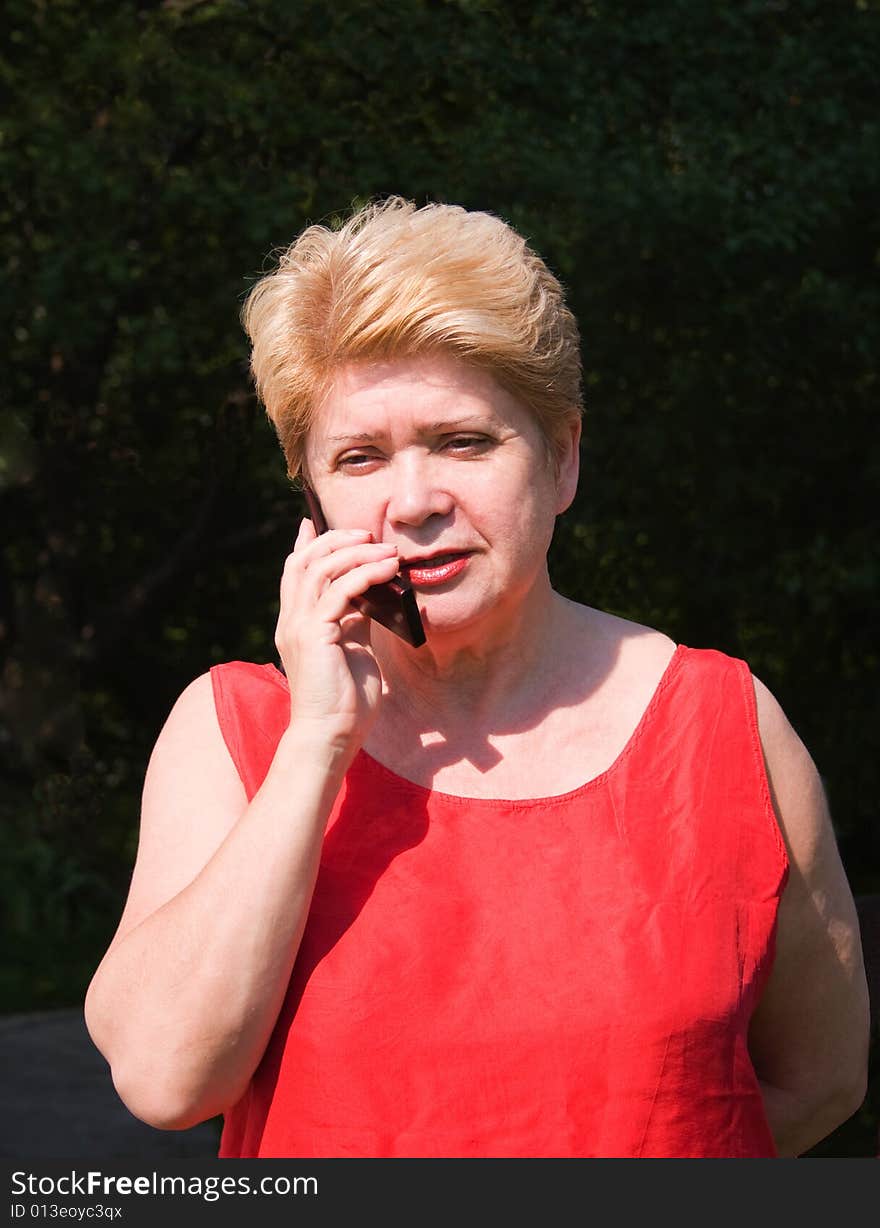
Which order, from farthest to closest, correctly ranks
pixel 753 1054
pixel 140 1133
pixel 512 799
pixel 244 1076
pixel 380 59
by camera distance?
pixel 380 59
pixel 140 1133
pixel 753 1054
pixel 512 799
pixel 244 1076

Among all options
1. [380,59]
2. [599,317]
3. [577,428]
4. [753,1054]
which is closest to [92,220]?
[380,59]

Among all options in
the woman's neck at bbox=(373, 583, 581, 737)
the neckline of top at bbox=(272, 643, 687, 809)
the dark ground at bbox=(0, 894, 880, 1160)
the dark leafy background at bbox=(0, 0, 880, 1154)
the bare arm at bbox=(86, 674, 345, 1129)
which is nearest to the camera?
the bare arm at bbox=(86, 674, 345, 1129)

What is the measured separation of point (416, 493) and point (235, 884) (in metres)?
0.58

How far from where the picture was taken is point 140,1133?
5438mm

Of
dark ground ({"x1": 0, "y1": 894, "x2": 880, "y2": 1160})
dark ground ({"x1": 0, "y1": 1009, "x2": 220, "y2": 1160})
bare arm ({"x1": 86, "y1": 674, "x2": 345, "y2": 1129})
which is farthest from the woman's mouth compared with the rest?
dark ground ({"x1": 0, "y1": 1009, "x2": 220, "y2": 1160})

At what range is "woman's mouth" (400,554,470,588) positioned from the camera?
6.94ft

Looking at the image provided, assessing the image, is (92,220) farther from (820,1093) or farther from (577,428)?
(820,1093)

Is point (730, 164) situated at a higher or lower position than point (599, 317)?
higher

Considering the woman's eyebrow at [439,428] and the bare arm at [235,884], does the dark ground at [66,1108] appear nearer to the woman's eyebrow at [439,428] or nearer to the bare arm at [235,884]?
the bare arm at [235,884]

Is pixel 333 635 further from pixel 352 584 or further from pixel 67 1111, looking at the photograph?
pixel 67 1111

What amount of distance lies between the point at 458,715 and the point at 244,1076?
622mm

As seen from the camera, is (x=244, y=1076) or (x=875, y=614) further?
(x=875, y=614)

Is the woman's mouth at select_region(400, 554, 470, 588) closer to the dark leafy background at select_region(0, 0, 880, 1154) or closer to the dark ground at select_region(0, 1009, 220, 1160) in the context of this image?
the dark ground at select_region(0, 1009, 220, 1160)

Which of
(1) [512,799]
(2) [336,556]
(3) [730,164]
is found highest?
(3) [730,164]
